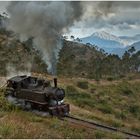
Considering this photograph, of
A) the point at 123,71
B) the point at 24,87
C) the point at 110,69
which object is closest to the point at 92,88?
the point at 24,87

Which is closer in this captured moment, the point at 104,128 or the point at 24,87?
the point at 104,128

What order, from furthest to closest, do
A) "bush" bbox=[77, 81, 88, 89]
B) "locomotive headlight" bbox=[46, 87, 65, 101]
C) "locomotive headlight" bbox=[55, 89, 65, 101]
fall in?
1. "bush" bbox=[77, 81, 88, 89]
2. "locomotive headlight" bbox=[55, 89, 65, 101]
3. "locomotive headlight" bbox=[46, 87, 65, 101]

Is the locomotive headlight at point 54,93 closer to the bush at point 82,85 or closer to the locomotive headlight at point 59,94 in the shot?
the locomotive headlight at point 59,94

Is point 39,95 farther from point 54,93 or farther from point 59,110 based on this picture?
A: point 59,110

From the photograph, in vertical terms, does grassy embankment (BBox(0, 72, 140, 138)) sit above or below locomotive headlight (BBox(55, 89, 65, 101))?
below

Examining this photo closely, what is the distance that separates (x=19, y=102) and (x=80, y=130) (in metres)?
6.29

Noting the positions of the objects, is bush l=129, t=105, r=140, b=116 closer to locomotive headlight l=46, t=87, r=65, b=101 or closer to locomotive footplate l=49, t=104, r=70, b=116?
locomotive footplate l=49, t=104, r=70, b=116

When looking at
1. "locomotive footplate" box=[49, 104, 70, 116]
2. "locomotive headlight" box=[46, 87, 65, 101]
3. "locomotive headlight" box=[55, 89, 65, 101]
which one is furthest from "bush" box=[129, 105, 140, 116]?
"locomotive headlight" box=[46, 87, 65, 101]

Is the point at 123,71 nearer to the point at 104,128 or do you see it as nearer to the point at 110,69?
the point at 110,69

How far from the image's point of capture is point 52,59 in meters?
25.2

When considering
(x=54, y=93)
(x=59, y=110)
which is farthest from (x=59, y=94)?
(x=59, y=110)

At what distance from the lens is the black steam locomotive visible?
19.4 meters

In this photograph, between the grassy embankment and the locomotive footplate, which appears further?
the locomotive footplate

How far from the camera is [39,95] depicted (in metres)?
19.5
